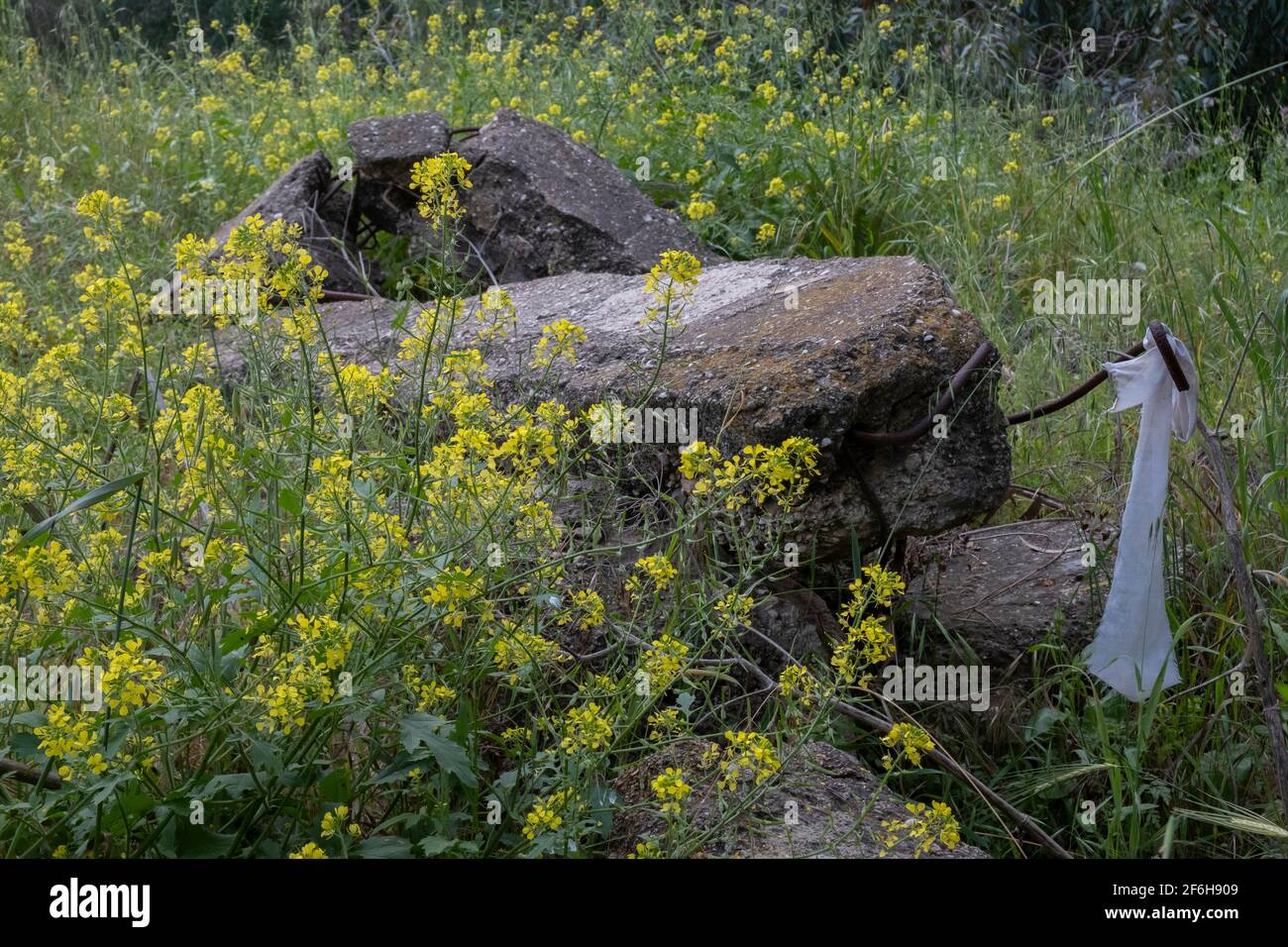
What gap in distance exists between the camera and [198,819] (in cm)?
166

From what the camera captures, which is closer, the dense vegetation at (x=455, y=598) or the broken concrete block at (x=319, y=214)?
the dense vegetation at (x=455, y=598)

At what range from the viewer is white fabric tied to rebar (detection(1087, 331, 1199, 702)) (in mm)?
2361

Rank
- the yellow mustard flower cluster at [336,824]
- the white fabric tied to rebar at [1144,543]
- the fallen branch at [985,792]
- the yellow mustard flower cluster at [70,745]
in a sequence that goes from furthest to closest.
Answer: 1. the white fabric tied to rebar at [1144,543]
2. the fallen branch at [985,792]
3. the yellow mustard flower cluster at [336,824]
4. the yellow mustard flower cluster at [70,745]

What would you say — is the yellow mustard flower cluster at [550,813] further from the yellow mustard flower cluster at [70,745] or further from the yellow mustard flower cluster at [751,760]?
the yellow mustard flower cluster at [70,745]

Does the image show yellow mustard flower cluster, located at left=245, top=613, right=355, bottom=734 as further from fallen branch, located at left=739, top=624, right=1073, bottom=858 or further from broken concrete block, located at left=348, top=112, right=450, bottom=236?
broken concrete block, located at left=348, top=112, right=450, bottom=236

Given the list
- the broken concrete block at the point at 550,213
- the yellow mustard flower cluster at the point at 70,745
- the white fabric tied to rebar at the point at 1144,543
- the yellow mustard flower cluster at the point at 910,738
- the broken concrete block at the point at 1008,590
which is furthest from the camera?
the broken concrete block at the point at 550,213

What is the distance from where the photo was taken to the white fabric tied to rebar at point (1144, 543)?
236 cm

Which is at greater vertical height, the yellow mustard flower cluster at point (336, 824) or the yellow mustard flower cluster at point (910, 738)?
the yellow mustard flower cluster at point (910, 738)

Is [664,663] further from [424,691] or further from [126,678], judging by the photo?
[126,678]

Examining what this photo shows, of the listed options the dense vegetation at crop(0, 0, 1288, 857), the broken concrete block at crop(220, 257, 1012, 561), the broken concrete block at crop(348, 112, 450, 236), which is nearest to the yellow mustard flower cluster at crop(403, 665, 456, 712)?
the dense vegetation at crop(0, 0, 1288, 857)

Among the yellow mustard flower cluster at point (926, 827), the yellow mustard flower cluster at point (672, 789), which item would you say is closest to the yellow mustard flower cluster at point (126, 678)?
the yellow mustard flower cluster at point (672, 789)

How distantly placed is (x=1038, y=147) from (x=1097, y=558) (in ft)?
12.7
